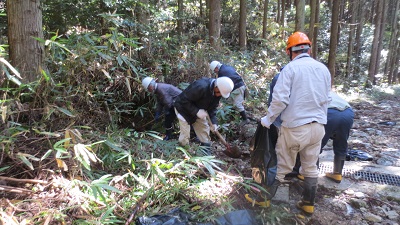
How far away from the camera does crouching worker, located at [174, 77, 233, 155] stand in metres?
4.24

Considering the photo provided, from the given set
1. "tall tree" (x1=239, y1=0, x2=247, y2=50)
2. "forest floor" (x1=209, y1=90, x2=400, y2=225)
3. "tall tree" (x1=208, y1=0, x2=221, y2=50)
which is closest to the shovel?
"forest floor" (x1=209, y1=90, x2=400, y2=225)

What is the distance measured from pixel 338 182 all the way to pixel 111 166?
2.98 metres

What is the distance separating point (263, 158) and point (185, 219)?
1.13 m

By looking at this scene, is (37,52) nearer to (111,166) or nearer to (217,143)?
(111,166)

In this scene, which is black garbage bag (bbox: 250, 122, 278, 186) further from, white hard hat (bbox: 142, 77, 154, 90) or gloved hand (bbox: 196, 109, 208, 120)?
white hard hat (bbox: 142, 77, 154, 90)

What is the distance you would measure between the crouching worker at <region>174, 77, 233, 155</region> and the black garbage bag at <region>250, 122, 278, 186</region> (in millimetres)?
1083

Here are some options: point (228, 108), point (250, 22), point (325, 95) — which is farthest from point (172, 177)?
point (250, 22)

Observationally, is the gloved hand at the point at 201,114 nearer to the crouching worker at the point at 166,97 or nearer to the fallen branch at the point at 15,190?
the crouching worker at the point at 166,97

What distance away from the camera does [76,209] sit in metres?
2.63

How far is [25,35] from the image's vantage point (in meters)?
3.57

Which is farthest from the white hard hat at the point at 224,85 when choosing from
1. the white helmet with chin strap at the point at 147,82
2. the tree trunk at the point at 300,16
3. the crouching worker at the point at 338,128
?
the tree trunk at the point at 300,16

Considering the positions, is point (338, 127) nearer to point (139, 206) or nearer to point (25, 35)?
point (139, 206)

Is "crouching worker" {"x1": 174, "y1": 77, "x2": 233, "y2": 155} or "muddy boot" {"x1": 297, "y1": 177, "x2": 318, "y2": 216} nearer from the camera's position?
"muddy boot" {"x1": 297, "y1": 177, "x2": 318, "y2": 216}

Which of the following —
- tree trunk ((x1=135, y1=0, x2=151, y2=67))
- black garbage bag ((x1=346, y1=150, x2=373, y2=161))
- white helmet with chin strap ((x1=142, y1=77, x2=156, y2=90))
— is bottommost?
black garbage bag ((x1=346, y1=150, x2=373, y2=161))
